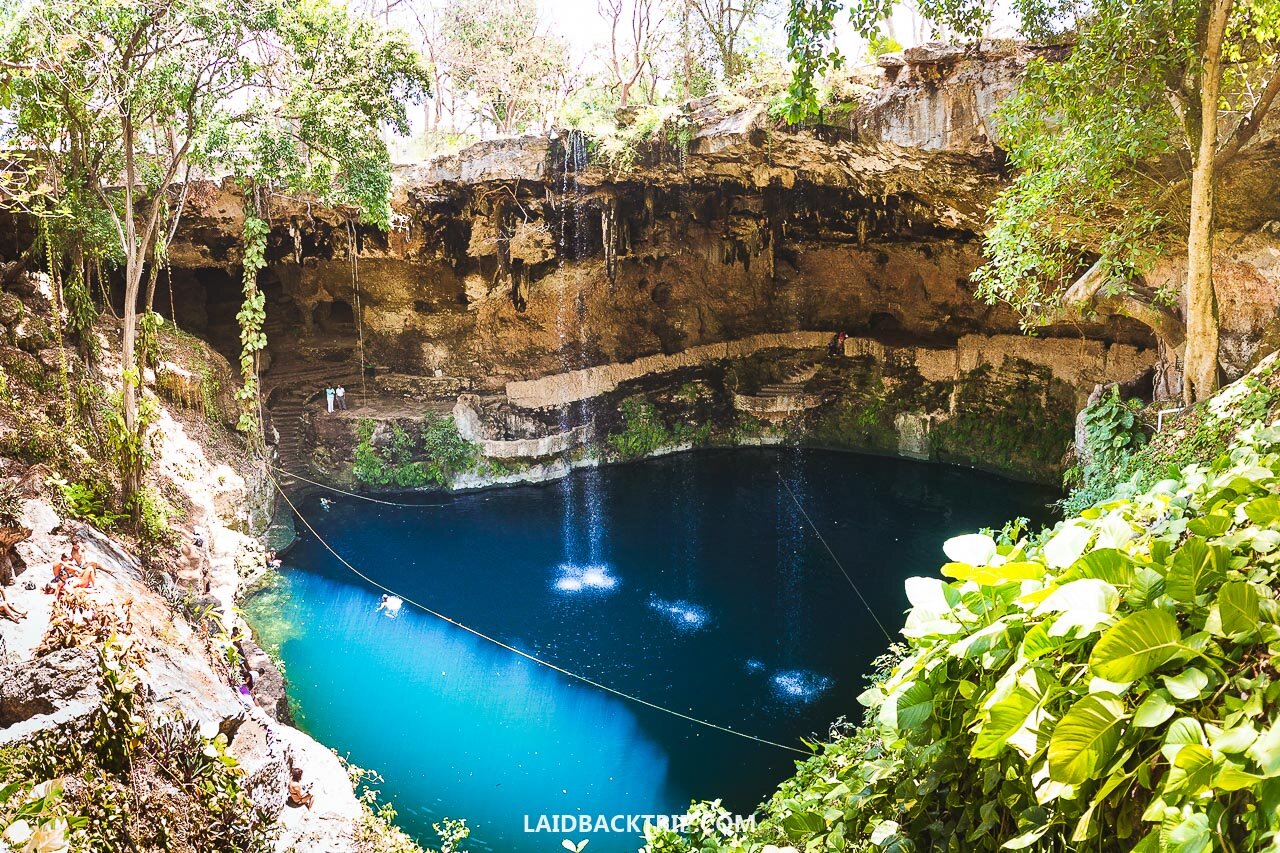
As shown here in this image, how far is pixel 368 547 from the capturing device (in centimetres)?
1117

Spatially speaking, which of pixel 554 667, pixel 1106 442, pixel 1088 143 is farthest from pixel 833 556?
pixel 1088 143

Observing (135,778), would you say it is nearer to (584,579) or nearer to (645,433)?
(584,579)

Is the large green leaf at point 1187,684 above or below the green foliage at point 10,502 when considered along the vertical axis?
above

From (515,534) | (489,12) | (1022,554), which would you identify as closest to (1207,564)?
(1022,554)

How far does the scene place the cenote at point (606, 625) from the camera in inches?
264

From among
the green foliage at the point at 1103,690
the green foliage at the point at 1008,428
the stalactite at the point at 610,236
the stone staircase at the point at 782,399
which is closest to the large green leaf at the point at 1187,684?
the green foliage at the point at 1103,690

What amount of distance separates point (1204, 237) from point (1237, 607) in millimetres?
6297

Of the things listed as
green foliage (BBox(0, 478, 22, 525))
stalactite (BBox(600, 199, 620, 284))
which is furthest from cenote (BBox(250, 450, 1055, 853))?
stalactite (BBox(600, 199, 620, 284))

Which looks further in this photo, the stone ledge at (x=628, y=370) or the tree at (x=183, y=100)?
A: the stone ledge at (x=628, y=370)

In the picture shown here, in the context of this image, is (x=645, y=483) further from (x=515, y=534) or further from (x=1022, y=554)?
(x=1022, y=554)

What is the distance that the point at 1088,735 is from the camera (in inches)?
57.8

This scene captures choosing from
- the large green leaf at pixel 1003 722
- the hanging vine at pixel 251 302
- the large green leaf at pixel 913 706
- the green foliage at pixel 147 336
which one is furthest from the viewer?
the hanging vine at pixel 251 302

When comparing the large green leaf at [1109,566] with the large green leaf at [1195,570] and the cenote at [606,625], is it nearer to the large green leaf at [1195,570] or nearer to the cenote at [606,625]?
the large green leaf at [1195,570]

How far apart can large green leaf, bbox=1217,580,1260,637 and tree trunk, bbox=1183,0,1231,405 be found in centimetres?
595
